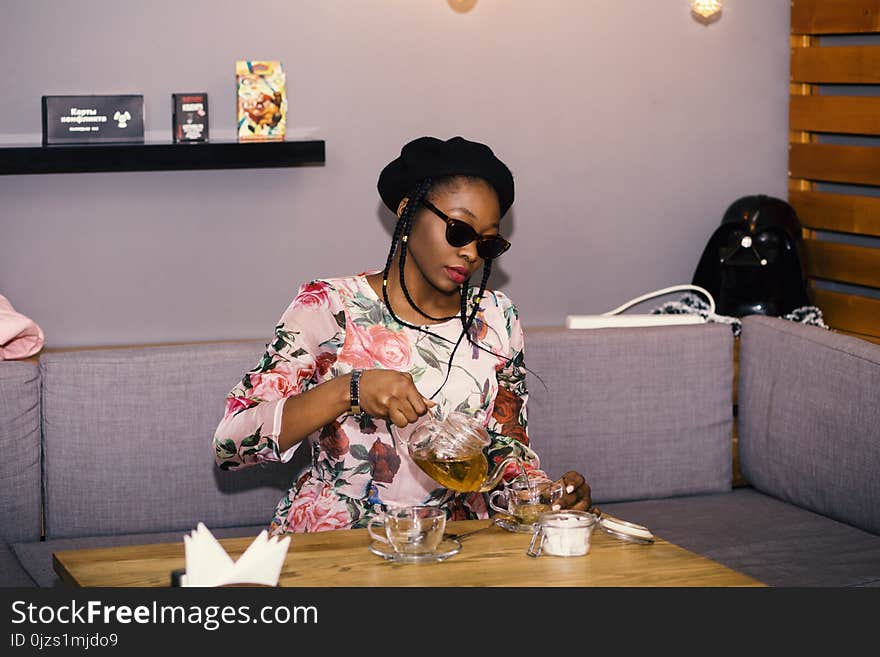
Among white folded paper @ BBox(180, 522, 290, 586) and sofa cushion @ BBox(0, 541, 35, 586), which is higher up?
white folded paper @ BBox(180, 522, 290, 586)

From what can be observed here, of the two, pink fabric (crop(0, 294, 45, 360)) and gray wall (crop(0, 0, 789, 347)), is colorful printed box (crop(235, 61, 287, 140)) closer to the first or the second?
gray wall (crop(0, 0, 789, 347))

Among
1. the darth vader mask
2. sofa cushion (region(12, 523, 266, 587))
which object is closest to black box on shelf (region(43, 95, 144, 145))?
sofa cushion (region(12, 523, 266, 587))

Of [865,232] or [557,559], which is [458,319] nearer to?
[557,559]

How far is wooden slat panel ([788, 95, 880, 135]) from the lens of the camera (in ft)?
12.9

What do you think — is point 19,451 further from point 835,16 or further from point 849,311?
point 835,16

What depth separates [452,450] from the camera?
75.0 inches

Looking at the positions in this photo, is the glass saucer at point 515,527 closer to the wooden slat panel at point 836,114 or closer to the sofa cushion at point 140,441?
the sofa cushion at point 140,441

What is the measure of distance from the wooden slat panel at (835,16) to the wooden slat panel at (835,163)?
1.25ft

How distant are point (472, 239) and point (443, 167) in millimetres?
176

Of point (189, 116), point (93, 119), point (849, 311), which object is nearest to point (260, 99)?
point (189, 116)

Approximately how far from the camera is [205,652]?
143 cm

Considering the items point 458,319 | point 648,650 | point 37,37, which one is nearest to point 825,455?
point 458,319

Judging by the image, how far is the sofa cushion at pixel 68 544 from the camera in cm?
269

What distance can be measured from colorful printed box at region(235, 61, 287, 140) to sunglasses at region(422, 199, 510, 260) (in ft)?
5.27
